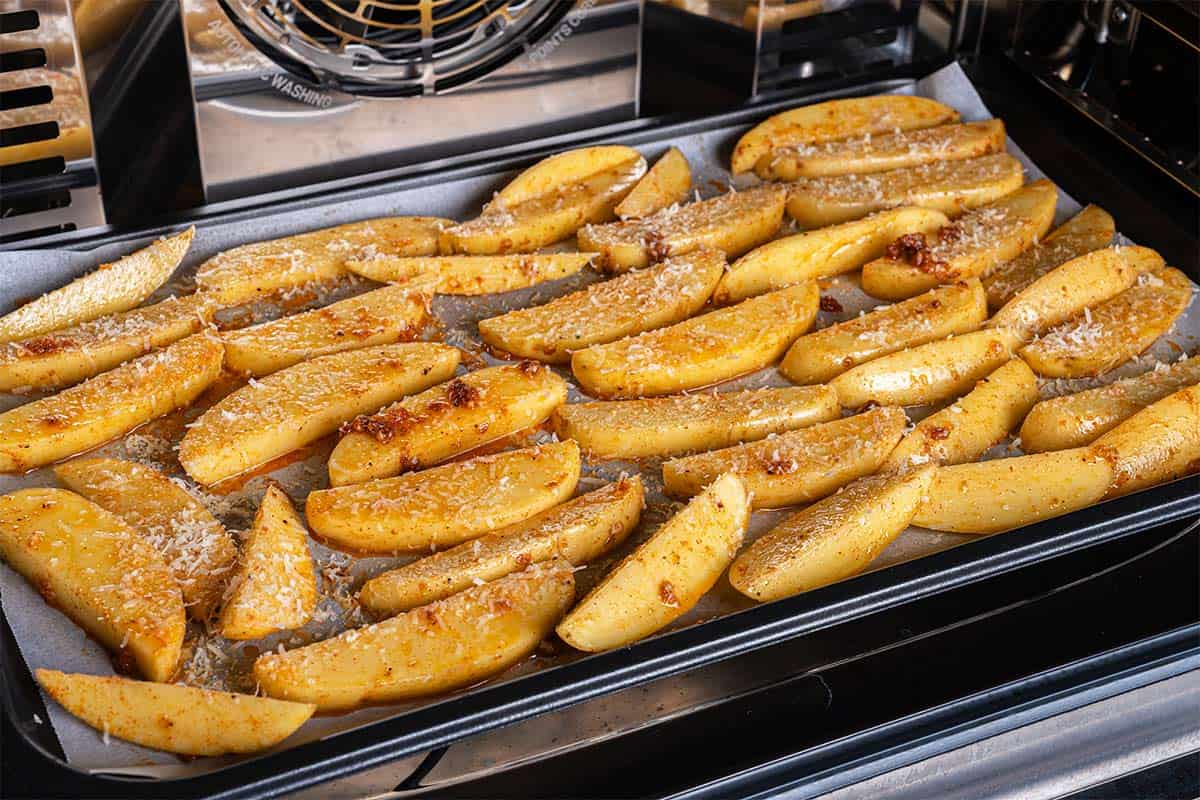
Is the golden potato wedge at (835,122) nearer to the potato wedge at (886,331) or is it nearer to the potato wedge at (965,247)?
the potato wedge at (965,247)

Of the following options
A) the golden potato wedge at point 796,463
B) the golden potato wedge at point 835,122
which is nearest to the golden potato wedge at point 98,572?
the golden potato wedge at point 796,463

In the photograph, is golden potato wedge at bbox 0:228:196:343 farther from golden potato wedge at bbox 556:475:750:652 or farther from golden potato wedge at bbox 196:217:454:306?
golden potato wedge at bbox 556:475:750:652

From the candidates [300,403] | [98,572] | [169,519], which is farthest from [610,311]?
[98,572]

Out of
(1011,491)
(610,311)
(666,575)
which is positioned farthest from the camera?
(610,311)

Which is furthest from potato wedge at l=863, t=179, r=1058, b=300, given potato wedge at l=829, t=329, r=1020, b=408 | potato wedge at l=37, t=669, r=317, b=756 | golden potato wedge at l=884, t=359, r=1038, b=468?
potato wedge at l=37, t=669, r=317, b=756

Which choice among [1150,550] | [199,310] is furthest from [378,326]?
[1150,550]

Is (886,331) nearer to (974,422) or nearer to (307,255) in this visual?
(974,422)
